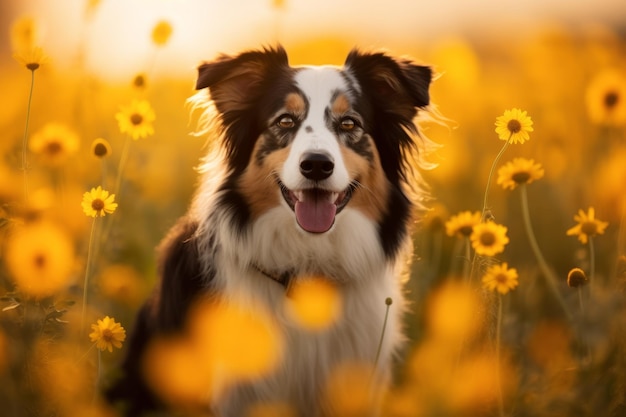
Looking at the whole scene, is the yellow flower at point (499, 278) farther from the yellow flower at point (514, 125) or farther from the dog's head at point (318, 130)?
the dog's head at point (318, 130)

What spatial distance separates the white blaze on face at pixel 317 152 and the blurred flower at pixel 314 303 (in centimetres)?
33

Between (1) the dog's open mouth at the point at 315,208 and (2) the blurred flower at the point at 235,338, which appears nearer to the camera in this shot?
(2) the blurred flower at the point at 235,338

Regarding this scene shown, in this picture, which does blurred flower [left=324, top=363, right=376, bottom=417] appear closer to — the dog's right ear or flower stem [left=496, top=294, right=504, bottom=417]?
flower stem [left=496, top=294, right=504, bottom=417]

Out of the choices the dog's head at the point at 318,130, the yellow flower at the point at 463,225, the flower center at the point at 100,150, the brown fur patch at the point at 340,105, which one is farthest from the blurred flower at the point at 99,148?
the yellow flower at the point at 463,225

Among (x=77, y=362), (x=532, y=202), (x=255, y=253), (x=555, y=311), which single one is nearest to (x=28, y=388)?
(x=77, y=362)

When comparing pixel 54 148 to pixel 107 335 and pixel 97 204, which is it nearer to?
pixel 97 204

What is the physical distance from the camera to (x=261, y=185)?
3961 millimetres

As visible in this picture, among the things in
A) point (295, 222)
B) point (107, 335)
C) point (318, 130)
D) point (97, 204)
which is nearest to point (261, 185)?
point (295, 222)

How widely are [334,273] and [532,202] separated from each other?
3289mm

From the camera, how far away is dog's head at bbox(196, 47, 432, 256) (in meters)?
3.73

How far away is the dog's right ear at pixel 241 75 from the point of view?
4.01m

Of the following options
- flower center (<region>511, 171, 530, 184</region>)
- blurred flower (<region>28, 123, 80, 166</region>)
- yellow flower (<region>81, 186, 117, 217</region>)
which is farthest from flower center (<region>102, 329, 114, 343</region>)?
flower center (<region>511, 171, 530, 184</region>)

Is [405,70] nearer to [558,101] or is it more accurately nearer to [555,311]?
[555,311]

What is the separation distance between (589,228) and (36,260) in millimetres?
2403
